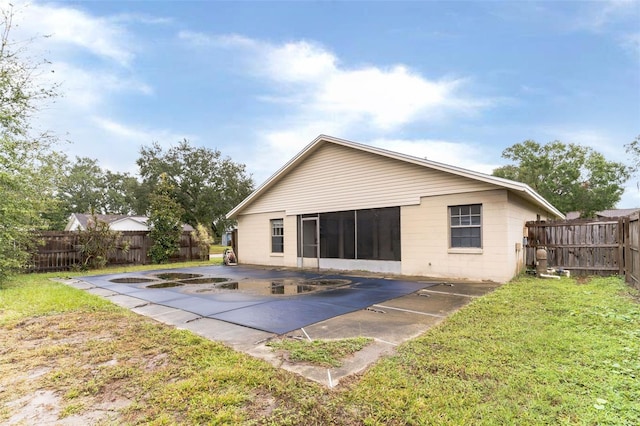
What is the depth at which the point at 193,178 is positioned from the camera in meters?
32.4

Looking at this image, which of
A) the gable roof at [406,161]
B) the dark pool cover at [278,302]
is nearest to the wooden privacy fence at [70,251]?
the gable roof at [406,161]

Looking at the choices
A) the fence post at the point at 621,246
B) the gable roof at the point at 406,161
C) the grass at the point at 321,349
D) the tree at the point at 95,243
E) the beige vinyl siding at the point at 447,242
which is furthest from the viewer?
the tree at the point at 95,243

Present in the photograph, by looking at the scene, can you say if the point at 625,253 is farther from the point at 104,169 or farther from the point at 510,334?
the point at 104,169

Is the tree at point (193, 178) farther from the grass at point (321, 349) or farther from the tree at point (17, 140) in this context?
the grass at point (321, 349)

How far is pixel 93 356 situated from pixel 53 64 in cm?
974

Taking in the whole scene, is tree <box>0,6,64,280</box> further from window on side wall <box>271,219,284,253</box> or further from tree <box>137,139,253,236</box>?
tree <box>137,139,253,236</box>

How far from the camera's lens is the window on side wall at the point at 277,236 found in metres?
14.1

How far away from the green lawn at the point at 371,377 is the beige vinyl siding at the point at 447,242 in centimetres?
356

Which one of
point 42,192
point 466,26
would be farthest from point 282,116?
point 42,192

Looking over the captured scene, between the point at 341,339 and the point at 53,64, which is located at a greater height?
the point at 53,64

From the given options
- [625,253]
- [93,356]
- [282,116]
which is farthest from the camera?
[282,116]

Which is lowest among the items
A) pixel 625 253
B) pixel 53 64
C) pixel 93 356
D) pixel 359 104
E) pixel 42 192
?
pixel 93 356

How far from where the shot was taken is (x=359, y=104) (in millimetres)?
15305

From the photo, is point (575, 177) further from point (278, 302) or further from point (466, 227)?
point (278, 302)
